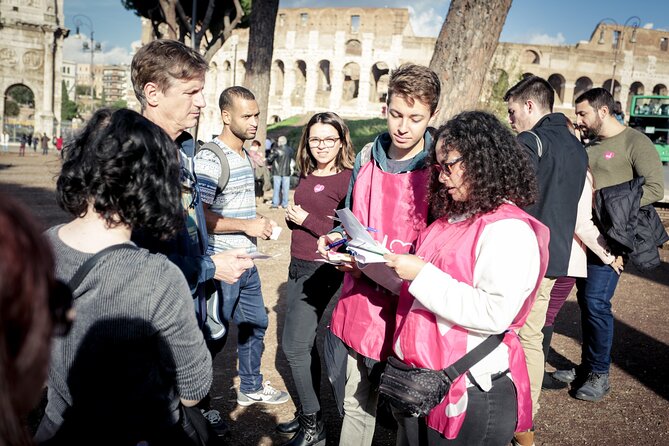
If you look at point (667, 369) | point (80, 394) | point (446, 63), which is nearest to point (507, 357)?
point (80, 394)

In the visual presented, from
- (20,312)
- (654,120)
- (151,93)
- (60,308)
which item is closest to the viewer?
(20,312)

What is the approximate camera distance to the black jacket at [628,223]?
374 centimetres

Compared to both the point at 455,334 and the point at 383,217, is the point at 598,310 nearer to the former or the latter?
the point at 383,217

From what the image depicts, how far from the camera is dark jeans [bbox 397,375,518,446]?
74.5 inches

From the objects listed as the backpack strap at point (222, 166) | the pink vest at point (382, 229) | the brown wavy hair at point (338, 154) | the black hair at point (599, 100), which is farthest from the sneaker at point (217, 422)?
the black hair at point (599, 100)

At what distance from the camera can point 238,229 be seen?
10.5 ft

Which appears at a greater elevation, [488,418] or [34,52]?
[34,52]

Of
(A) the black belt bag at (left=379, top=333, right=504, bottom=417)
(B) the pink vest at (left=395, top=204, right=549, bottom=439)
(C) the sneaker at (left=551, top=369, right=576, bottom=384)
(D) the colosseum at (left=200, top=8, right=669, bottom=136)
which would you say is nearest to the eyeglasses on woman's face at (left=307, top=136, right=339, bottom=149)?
(B) the pink vest at (left=395, top=204, right=549, bottom=439)

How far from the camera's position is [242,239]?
134 inches

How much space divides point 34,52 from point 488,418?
142 feet

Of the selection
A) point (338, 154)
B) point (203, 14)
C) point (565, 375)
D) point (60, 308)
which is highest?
point (203, 14)

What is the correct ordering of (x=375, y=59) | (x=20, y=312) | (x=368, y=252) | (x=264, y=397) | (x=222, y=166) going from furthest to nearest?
(x=375, y=59) < (x=264, y=397) < (x=222, y=166) < (x=368, y=252) < (x=20, y=312)

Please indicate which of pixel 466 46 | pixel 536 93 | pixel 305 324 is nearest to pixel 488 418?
pixel 305 324

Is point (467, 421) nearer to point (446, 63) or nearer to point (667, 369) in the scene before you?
point (667, 369)
